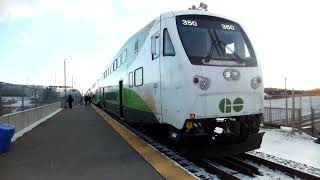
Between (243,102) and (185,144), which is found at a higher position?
(243,102)

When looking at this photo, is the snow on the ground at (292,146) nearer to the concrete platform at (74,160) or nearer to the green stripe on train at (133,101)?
the green stripe on train at (133,101)

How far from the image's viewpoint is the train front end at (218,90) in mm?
9070

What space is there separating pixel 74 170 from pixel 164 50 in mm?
3422

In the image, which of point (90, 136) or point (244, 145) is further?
point (90, 136)

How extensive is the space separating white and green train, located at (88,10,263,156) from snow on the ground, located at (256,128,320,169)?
1807mm

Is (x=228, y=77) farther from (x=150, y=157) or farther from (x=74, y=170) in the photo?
(x=74, y=170)

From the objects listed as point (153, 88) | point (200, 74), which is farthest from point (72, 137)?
point (200, 74)

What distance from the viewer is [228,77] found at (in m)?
9.36

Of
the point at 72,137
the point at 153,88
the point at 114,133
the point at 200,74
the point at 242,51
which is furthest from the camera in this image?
the point at 114,133

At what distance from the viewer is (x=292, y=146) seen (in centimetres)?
1313

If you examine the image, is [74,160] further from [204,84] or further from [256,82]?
Result: [256,82]

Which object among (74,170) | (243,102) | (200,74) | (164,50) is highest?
(164,50)

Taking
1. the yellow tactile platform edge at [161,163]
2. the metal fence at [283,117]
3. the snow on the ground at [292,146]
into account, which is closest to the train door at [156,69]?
the yellow tactile platform edge at [161,163]

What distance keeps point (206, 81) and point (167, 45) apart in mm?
1411
